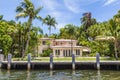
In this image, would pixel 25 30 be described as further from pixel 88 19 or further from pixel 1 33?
pixel 88 19

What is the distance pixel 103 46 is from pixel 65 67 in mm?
25427

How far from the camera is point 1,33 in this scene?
207 ft

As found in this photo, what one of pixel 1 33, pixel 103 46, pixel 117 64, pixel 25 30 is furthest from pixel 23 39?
pixel 117 64

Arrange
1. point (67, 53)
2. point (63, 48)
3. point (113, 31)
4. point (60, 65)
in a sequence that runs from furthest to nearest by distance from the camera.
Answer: point (67, 53) < point (63, 48) < point (113, 31) < point (60, 65)

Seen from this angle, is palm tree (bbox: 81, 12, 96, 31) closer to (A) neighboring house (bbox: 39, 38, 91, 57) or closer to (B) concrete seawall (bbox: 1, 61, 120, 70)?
(A) neighboring house (bbox: 39, 38, 91, 57)

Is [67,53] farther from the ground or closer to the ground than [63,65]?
farther from the ground

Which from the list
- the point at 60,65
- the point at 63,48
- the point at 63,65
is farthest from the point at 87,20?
the point at 60,65

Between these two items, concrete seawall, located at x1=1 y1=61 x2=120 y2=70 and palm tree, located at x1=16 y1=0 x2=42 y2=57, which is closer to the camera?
concrete seawall, located at x1=1 y1=61 x2=120 y2=70

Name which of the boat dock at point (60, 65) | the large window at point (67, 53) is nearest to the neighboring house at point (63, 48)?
the large window at point (67, 53)

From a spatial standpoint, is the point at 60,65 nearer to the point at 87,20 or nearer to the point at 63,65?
the point at 63,65

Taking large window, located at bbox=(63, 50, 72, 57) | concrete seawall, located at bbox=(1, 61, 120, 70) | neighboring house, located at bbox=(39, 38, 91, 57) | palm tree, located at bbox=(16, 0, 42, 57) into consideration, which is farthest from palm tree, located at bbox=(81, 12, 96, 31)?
concrete seawall, located at bbox=(1, 61, 120, 70)

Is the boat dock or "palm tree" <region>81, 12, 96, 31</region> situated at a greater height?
"palm tree" <region>81, 12, 96, 31</region>

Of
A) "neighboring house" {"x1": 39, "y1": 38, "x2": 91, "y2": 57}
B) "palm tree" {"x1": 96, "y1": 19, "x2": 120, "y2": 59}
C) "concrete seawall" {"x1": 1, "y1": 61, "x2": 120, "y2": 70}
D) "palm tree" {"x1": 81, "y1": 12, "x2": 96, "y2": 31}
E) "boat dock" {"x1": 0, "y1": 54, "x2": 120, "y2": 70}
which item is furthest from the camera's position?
"palm tree" {"x1": 81, "y1": 12, "x2": 96, "y2": 31}

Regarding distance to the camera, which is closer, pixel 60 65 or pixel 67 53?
pixel 60 65
